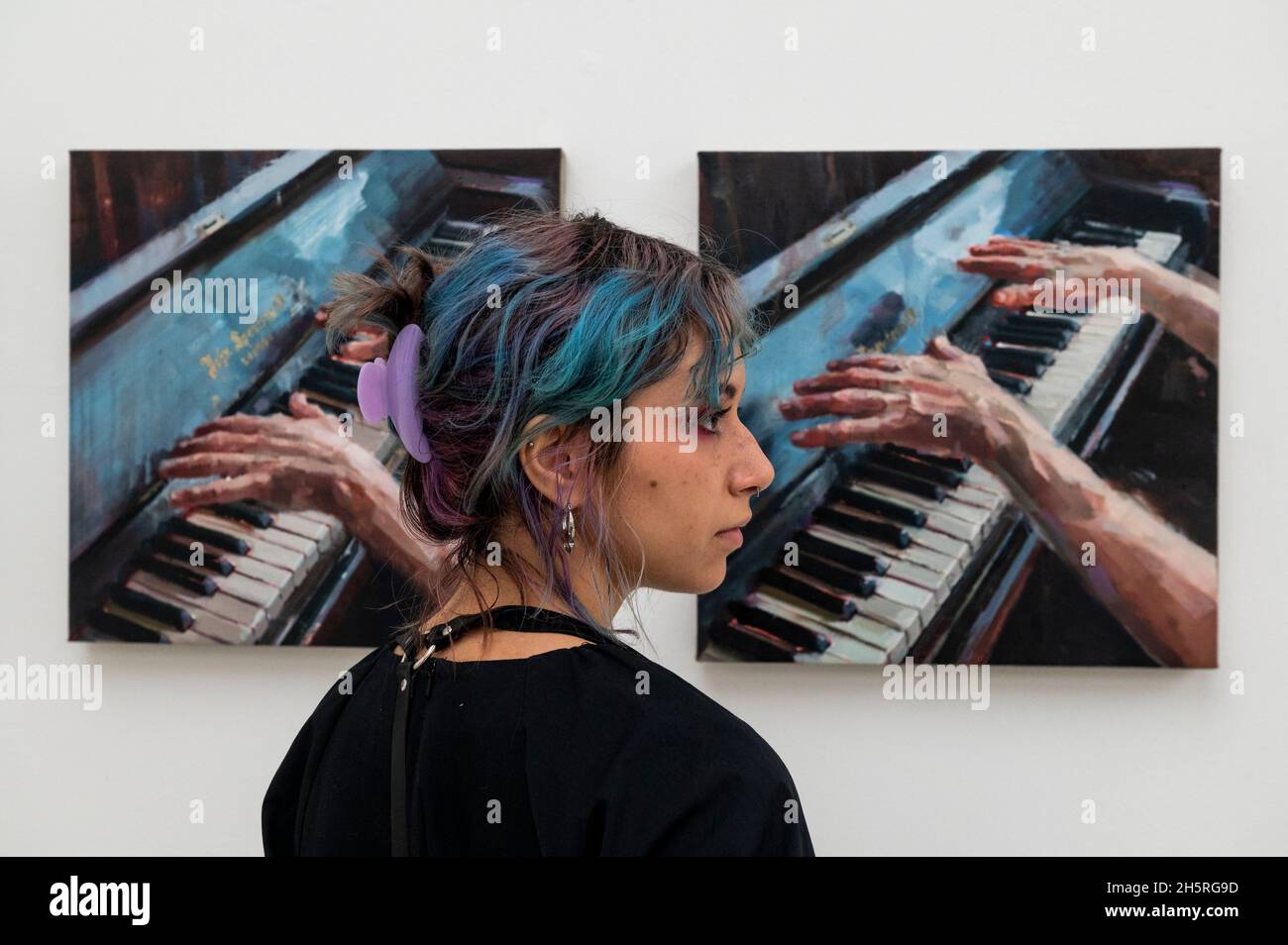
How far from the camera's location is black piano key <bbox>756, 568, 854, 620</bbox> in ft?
7.19

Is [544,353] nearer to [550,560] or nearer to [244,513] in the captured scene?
[550,560]

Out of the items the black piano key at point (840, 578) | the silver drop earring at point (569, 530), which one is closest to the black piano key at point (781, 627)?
the black piano key at point (840, 578)

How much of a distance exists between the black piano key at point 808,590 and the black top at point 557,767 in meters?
1.30

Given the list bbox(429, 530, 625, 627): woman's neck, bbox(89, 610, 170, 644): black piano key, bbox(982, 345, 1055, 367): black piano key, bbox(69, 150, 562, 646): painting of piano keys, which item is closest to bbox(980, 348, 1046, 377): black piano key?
bbox(982, 345, 1055, 367): black piano key

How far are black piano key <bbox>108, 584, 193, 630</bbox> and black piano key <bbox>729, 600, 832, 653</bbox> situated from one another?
1162 millimetres

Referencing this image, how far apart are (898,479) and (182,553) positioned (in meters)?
1.51

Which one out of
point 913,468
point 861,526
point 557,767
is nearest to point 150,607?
point 861,526

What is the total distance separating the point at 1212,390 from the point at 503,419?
1.75m

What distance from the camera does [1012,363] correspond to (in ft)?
7.22

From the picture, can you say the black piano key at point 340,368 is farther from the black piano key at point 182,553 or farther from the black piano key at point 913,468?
the black piano key at point 913,468

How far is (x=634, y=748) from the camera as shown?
32.6 inches

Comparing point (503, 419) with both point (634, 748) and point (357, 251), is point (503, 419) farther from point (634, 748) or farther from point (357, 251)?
point (357, 251)

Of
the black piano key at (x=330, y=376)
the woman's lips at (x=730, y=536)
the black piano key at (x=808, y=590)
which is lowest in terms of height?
the black piano key at (x=808, y=590)

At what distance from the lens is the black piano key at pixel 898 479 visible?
86.7 inches
